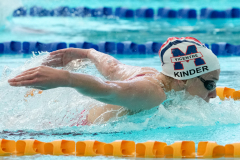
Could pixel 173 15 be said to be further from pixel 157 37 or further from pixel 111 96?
pixel 111 96

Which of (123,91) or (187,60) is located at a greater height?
(187,60)

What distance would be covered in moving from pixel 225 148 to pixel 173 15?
28.0 ft

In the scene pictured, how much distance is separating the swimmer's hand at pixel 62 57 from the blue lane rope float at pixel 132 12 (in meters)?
7.64

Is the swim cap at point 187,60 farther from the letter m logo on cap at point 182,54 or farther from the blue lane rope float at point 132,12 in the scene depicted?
the blue lane rope float at point 132,12

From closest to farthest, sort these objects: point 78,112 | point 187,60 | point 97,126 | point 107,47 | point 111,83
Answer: point 111,83, point 187,60, point 97,126, point 78,112, point 107,47

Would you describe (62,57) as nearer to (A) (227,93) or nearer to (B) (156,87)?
(B) (156,87)

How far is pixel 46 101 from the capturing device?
2.97 m

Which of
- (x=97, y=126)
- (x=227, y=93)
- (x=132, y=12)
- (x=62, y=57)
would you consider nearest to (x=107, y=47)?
(x=227, y=93)

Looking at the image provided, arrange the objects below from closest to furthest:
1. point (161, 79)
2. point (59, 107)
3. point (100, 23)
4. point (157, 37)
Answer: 1. point (161, 79)
2. point (59, 107)
3. point (157, 37)
4. point (100, 23)

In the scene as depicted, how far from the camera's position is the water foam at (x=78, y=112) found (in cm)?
264

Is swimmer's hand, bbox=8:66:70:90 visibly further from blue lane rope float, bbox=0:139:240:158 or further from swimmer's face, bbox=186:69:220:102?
swimmer's face, bbox=186:69:220:102

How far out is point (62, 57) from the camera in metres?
2.99

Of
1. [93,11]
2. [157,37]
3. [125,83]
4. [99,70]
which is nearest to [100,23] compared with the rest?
[93,11]

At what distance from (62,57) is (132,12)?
814 centimetres
